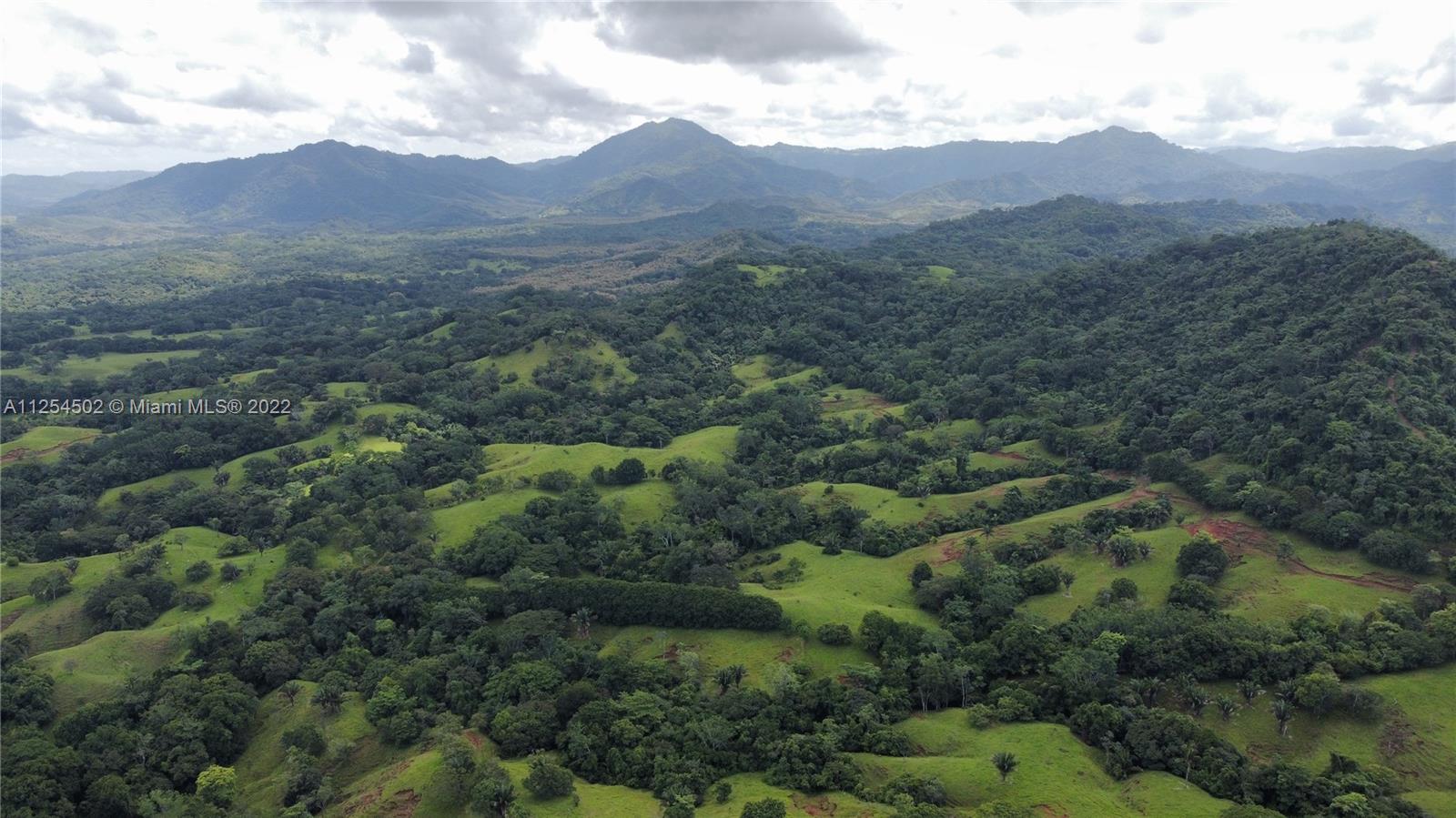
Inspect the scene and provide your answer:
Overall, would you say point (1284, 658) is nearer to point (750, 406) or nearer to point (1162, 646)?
point (1162, 646)

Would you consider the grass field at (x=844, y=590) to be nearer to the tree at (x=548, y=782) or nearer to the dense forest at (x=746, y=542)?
the dense forest at (x=746, y=542)

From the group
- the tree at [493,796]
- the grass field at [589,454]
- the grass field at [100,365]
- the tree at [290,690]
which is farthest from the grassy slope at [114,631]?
the grass field at [100,365]

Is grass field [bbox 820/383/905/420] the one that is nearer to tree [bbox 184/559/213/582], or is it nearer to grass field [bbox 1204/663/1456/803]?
grass field [bbox 1204/663/1456/803]

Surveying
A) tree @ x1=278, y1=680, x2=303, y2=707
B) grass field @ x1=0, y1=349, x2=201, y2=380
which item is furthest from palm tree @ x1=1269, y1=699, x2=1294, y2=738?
grass field @ x1=0, y1=349, x2=201, y2=380

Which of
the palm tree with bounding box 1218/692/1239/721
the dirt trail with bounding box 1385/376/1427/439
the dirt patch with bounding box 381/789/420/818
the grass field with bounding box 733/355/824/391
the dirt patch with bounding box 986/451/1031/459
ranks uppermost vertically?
the dirt trail with bounding box 1385/376/1427/439

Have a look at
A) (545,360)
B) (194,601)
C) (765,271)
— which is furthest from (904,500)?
(765,271)
